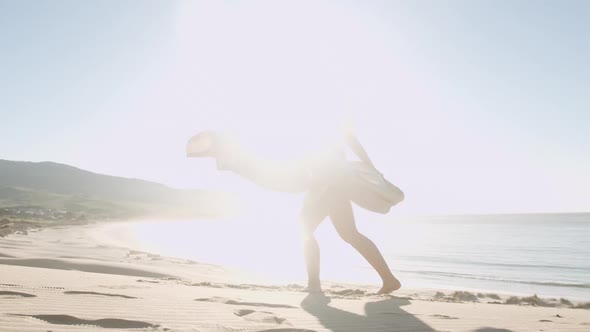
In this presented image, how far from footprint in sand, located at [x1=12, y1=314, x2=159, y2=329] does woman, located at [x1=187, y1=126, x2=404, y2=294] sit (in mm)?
3995

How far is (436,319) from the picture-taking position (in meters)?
5.89

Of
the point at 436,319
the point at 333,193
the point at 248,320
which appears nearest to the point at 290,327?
the point at 248,320

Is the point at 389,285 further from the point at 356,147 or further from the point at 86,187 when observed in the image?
the point at 86,187

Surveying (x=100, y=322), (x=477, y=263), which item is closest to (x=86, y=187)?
(x=477, y=263)

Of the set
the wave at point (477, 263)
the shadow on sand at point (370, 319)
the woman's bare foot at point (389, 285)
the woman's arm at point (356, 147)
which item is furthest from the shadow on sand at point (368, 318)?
the wave at point (477, 263)

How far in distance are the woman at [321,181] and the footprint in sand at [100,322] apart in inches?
157

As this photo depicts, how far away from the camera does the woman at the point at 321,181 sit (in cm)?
802

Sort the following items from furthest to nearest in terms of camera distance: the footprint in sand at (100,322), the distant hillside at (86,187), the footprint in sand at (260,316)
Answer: the distant hillside at (86,187) → the footprint in sand at (260,316) → the footprint in sand at (100,322)

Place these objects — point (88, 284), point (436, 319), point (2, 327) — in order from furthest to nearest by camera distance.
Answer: point (88, 284) < point (436, 319) < point (2, 327)

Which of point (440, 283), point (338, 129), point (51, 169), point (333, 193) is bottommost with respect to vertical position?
point (440, 283)

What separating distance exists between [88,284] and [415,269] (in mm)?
19609

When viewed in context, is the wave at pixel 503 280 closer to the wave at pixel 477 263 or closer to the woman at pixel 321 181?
the wave at pixel 477 263

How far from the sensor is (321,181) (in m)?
8.04

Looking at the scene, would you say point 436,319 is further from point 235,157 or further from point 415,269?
point 415,269
